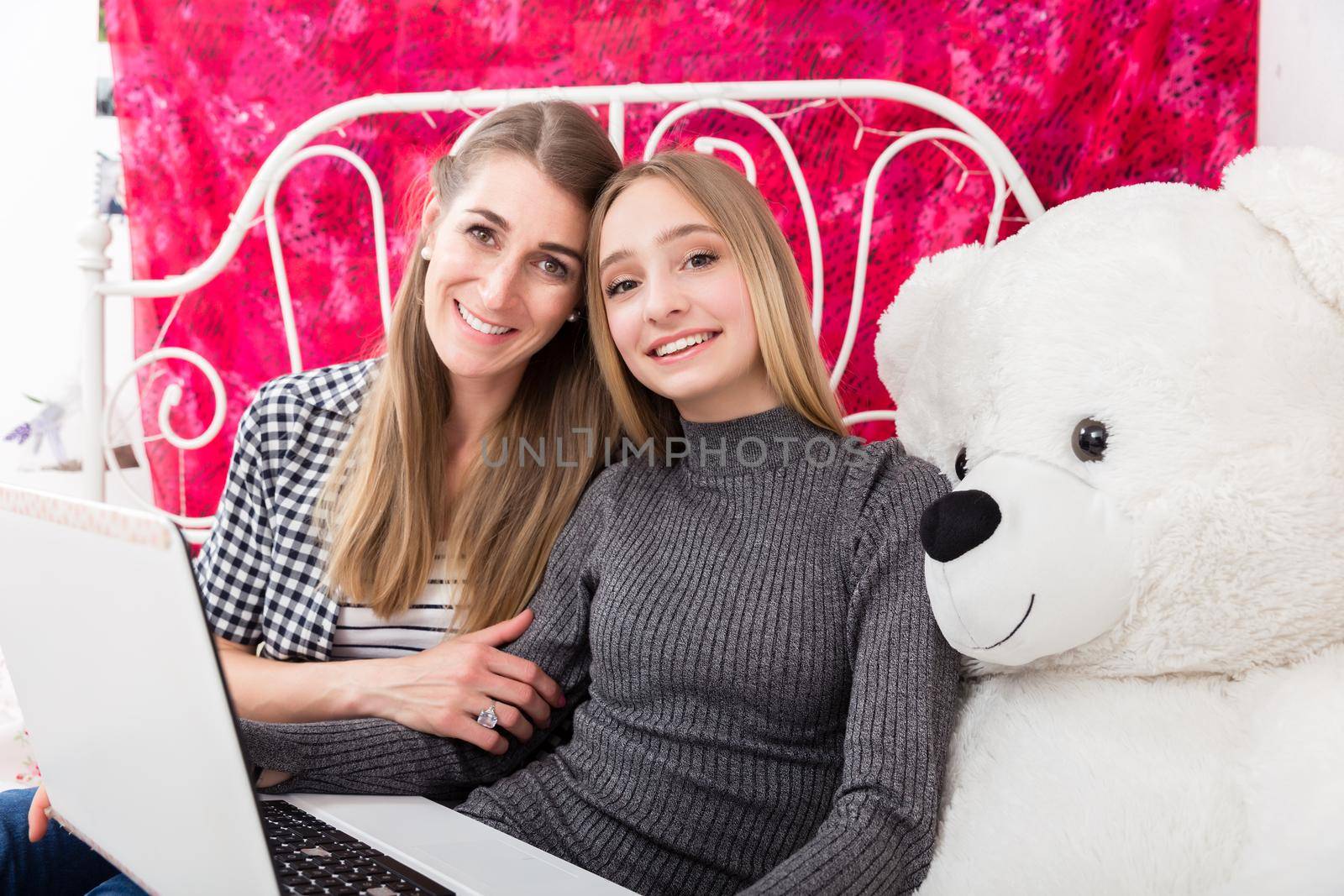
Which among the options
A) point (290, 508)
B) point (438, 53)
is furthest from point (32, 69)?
point (290, 508)

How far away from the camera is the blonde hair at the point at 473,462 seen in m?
1.27

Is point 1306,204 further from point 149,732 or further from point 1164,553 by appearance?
point 149,732

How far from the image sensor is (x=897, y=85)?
59.9 inches

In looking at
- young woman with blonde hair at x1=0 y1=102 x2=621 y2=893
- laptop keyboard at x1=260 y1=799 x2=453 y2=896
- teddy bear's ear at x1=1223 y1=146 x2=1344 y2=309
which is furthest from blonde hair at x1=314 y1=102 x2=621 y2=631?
teddy bear's ear at x1=1223 y1=146 x2=1344 y2=309

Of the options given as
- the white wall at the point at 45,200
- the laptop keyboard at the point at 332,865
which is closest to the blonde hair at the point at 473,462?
the laptop keyboard at the point at 332,865

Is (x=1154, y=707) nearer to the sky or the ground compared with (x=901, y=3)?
nearer to the ground

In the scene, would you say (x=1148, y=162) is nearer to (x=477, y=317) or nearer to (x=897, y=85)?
(x=897, y=85)

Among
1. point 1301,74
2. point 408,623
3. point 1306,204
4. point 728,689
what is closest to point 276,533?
point 408,623

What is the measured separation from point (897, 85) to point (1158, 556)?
1.01 metres

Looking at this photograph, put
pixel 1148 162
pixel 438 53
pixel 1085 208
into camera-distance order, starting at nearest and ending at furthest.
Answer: pixel 1085 208 < pixel 1148 162 < pixel 438 53

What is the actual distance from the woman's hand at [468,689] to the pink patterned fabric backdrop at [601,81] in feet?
2.48

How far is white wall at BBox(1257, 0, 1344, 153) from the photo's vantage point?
38.4 inches

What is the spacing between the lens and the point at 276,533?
52.7 inches

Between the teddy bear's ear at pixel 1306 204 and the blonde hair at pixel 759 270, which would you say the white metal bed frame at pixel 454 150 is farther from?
the teddy bear's ear at pixel 1306 204
